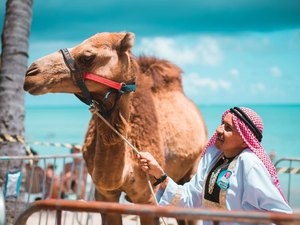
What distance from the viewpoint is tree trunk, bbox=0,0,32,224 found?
5.74 meters

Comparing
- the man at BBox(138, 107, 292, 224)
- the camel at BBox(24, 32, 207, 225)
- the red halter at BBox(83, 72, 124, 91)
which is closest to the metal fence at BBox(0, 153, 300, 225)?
the camel at BBox(24, 32, 207, 225)

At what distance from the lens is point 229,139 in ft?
8.80

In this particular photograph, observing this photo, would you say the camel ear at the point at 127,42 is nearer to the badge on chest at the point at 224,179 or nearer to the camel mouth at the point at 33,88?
the camel mouth at the point at 33,88

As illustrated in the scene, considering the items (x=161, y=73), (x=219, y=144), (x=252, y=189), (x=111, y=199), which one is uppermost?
(x=161, y=73)

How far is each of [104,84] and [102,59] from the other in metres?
0.21

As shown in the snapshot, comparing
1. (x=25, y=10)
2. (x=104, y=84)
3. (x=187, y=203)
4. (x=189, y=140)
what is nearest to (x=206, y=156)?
(x=187, y=203)

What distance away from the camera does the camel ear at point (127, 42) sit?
12.0ft

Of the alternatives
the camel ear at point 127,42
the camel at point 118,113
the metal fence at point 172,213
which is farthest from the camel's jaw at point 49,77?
the metal fence at point 172,213

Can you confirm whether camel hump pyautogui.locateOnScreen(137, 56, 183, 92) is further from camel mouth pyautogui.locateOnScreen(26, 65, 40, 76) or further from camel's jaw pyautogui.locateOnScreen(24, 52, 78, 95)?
camel mouth pyautogui.locateOnScreen(26, 65, 40, 76)

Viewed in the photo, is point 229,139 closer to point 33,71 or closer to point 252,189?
point 252,189

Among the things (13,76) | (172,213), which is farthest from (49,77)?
(13,76)

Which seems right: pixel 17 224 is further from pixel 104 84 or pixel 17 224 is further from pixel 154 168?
pixel 104 84

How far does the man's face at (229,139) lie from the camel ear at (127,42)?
1263 mm

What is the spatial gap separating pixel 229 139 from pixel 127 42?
140cm
